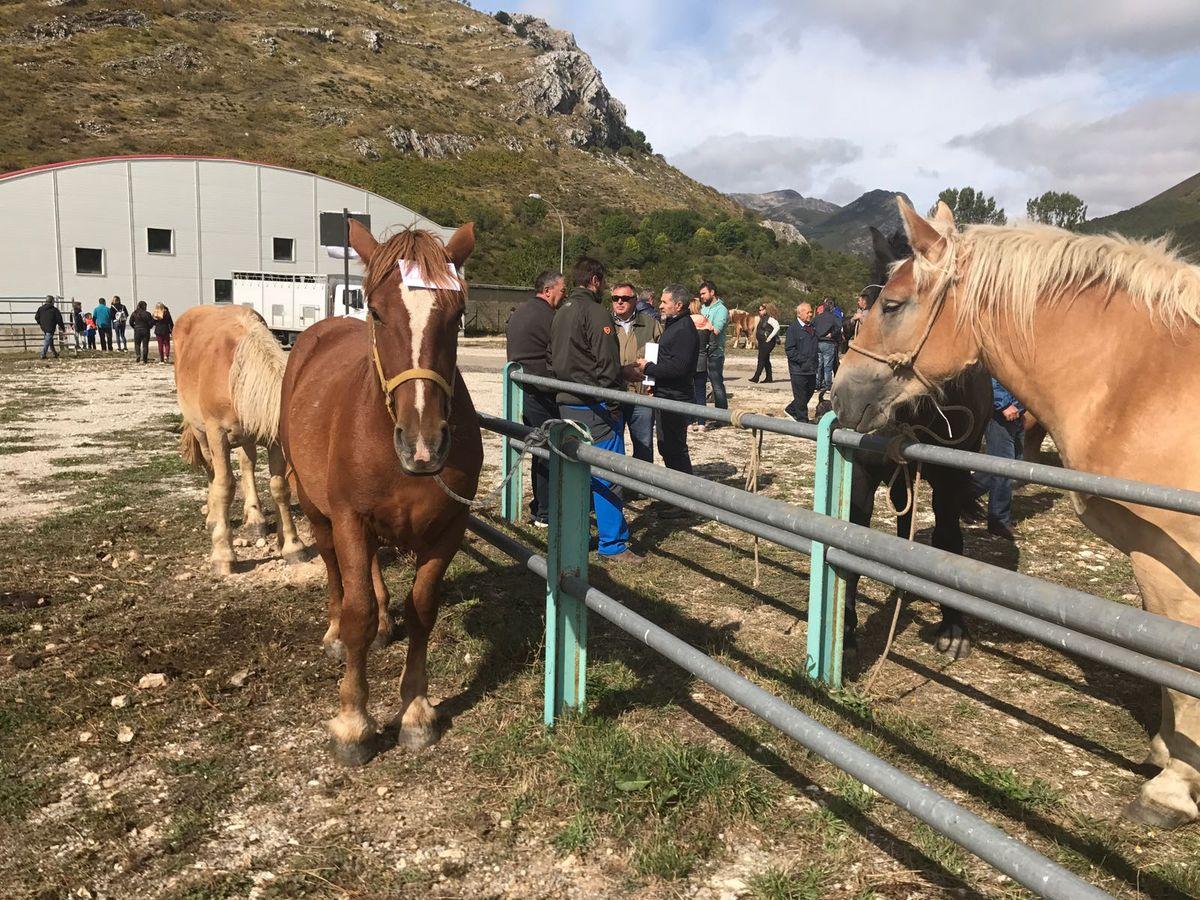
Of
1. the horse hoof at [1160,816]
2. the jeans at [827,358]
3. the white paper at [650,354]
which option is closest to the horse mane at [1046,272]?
the horse hoof at [1160,816]

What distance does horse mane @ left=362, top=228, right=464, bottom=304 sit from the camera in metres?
2.88

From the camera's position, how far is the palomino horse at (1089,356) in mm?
2600

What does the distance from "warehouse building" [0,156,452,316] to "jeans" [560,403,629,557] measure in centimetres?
2799

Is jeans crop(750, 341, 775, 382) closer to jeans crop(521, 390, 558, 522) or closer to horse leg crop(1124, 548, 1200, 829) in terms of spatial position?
jeans crop(521, 390, 558, 522)

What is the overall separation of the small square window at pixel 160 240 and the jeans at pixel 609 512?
118 feet

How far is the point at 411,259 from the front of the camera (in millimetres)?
2891

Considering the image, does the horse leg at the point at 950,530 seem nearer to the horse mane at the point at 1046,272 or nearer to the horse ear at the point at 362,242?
the horse mane at the point at 1046,272

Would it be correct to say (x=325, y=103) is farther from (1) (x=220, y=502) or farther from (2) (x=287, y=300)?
(1) (x=220, y=502)

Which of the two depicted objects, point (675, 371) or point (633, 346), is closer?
point (675, 371)

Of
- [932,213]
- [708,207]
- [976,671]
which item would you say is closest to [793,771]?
[976,671]

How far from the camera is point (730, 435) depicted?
497 inches

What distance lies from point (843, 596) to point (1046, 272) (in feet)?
5.60

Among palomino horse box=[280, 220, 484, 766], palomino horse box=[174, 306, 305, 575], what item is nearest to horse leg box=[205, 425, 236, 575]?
palomino horse box=[174, 306, 305, 575]

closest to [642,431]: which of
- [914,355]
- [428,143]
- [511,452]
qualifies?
[511,452]
